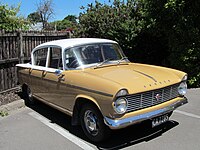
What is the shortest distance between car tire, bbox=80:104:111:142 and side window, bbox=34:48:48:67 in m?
2.01

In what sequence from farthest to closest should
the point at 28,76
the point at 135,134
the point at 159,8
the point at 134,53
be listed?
1. the point at 134,53
2. the point at 159,8
3. the point at 28,76
4. the point at 135,134

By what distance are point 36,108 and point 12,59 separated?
87.7 inches

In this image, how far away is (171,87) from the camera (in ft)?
15.3

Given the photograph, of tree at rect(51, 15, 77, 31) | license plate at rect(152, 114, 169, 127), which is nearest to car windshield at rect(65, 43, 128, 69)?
license plate at rect(152, 114, 169, 127)

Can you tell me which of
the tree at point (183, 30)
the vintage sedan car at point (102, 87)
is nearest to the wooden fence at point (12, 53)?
the vintage sedan car at point (102, 87)

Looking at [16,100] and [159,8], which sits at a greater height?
[159,8]

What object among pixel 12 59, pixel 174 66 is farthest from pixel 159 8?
pixel 12 59

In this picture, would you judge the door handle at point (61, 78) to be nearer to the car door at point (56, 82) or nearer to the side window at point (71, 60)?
the car door at point (56, 82)

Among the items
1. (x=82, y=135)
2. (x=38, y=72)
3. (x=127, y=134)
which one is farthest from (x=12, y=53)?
(x=127, y=134)

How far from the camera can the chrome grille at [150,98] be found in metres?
4.13

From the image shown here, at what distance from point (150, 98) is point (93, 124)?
3.44 ft

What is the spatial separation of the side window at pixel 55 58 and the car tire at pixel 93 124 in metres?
1.23

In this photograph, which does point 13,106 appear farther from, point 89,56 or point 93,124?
point 93,124

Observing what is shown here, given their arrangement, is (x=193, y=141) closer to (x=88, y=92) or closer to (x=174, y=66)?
(x=88, y=92)
